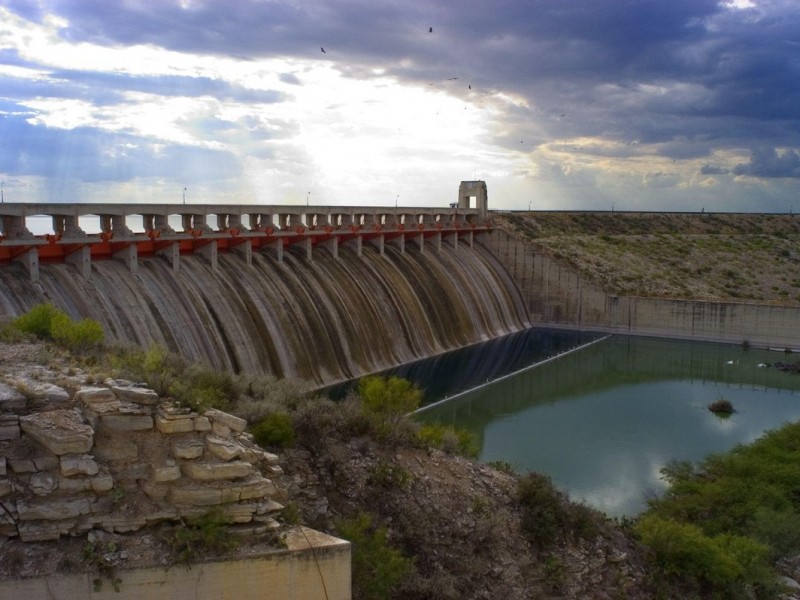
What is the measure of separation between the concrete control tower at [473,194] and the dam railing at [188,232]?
27.0ft

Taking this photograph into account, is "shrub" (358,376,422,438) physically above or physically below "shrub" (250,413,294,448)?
below

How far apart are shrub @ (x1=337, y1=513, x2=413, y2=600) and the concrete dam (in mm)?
9643

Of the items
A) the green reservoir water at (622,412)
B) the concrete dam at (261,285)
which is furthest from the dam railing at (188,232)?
the green reservoir water at (622,412)

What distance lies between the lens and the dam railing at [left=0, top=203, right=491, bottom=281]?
1625cm

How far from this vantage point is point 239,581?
6023 millimetres

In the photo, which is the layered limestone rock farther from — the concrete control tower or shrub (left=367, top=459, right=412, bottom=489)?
the concrete control tower

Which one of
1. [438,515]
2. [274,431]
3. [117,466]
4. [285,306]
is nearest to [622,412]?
[285,306]

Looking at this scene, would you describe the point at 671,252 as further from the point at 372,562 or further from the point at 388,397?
the point at 372,562

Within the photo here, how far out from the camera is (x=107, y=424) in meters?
6.20

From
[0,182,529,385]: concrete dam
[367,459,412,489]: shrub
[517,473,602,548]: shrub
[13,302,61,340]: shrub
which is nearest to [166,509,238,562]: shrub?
[367,459,412,489]: shrub

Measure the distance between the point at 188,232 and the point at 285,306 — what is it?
11.0 feet

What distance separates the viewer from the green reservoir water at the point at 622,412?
16250 millimetres

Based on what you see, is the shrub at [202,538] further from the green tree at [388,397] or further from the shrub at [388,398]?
the green tree at [388,397]

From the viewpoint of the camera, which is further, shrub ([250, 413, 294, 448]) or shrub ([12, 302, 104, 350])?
shrub ([12, 302, 104, 350])
